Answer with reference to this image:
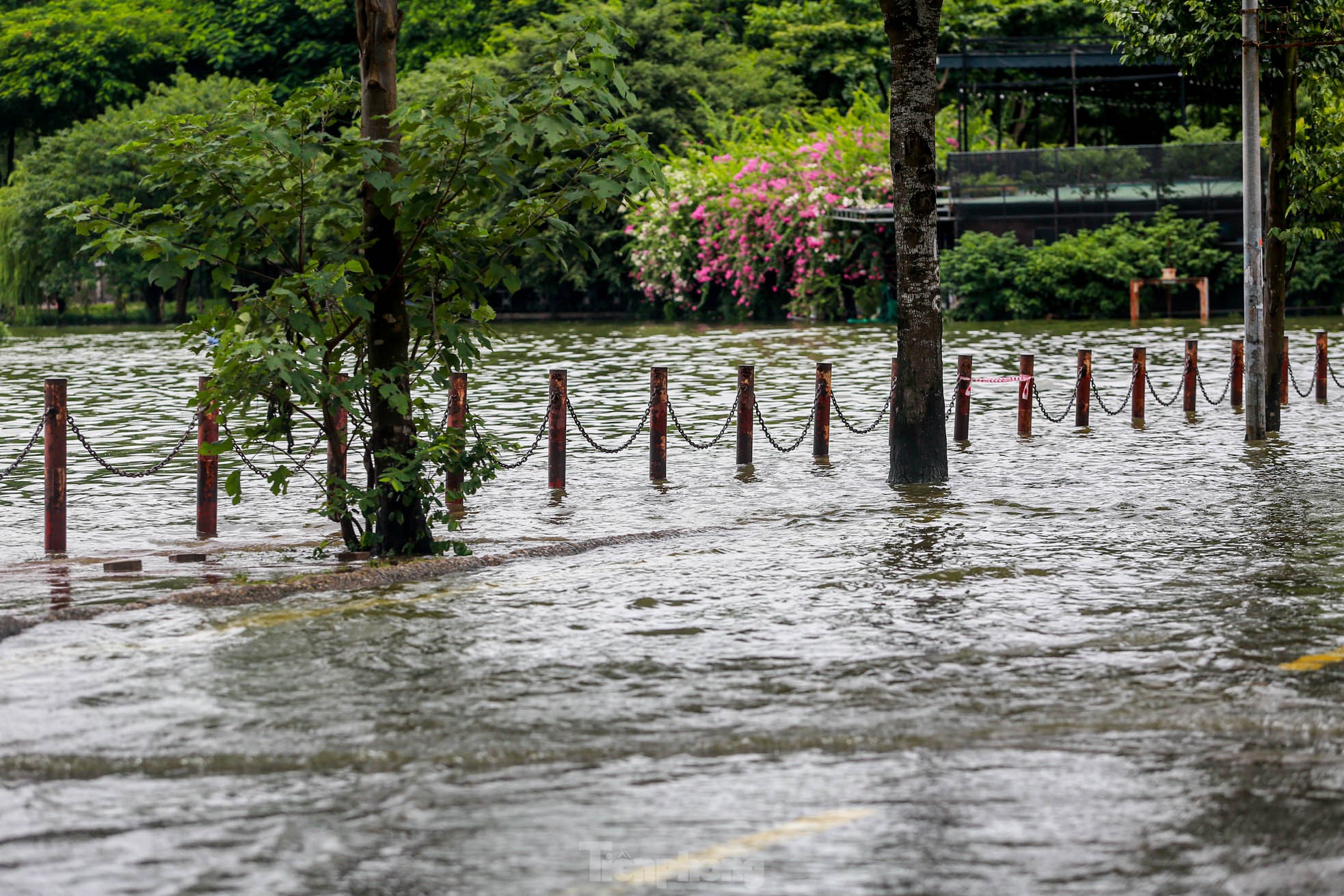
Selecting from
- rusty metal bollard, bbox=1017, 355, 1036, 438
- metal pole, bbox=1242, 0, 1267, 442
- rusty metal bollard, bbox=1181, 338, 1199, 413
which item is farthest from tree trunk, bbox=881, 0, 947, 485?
rusty metal bollard, bbox=1181, 338, 1199, 413

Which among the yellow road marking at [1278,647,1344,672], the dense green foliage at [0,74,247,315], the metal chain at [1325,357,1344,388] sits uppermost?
the dense green foliage at [0,74,247,315]

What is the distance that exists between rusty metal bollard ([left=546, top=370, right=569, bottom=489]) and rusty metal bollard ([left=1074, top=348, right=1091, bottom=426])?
756cm

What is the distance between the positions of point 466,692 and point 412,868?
2.31 meters

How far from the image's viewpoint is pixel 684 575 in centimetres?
1102

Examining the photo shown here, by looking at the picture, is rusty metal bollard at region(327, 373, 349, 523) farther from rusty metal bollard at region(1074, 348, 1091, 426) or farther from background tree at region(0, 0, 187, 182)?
background tree at region(0, 0, 187, 182)

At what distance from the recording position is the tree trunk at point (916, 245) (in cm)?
1548

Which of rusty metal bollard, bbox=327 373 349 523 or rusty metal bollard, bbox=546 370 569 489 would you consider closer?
rusty metal bollard, bbox=327 373 349 523

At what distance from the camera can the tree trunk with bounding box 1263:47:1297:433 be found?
771 inches

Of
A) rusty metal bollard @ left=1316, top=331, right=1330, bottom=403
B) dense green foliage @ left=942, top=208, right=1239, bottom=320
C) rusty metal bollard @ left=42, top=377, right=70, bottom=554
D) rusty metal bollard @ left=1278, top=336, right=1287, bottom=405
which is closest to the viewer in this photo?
rusty metal bollard @ left=42, top=377, right=70, bottom=554

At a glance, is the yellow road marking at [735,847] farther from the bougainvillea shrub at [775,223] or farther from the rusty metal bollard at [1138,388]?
the bougainvillea shrub at [775,223]

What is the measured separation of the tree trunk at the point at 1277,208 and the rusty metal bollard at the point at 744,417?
576 centimetres

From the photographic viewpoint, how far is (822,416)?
18234 millimetres

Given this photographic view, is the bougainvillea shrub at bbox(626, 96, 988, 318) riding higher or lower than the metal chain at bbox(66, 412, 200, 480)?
higher

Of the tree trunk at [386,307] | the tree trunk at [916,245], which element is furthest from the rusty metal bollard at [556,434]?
the tree trunk at [386,307]
